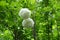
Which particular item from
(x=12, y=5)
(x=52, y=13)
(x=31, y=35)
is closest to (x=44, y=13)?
(x=52, y=13)

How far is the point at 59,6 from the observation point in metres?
3.02

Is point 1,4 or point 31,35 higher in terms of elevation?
point 1,4

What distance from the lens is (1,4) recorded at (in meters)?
2.57

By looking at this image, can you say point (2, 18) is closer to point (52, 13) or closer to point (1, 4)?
point (1, 4)

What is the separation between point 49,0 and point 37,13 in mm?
282

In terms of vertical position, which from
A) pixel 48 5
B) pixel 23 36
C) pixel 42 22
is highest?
pixel 48 5

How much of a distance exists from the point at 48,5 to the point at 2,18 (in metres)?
0.79

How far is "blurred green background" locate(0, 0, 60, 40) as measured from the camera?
8.79ft

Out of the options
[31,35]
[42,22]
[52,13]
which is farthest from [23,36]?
[52,13]

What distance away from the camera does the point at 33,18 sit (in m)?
2.90

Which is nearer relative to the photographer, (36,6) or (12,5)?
(12,5)

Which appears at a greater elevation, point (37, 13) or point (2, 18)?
point (37, 13)

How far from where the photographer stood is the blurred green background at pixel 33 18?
2.68 meters

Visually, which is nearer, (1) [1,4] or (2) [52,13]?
(1) [1,4]
